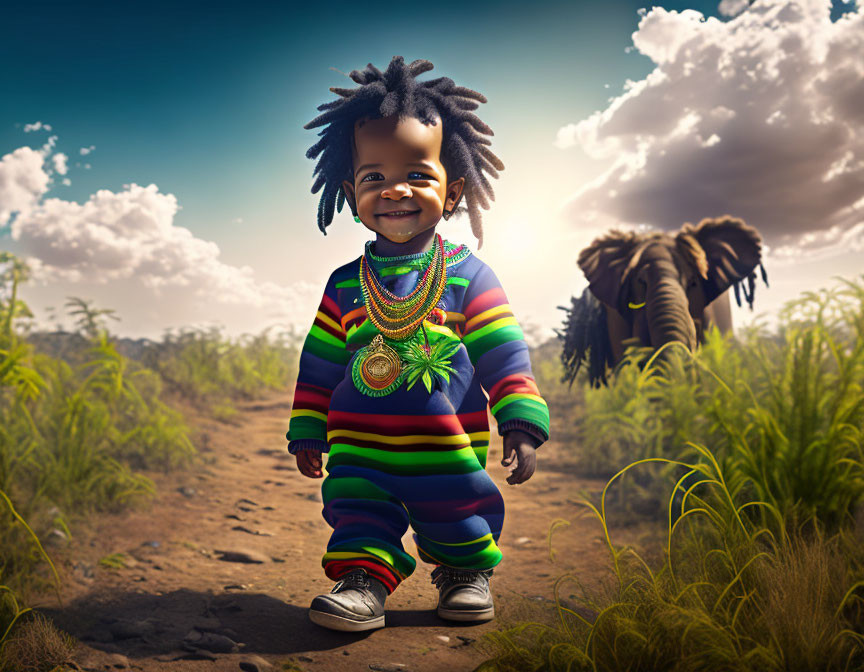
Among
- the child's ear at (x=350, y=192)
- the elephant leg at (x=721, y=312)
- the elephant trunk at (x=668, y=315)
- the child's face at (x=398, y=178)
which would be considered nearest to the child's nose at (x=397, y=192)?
the child's face at (x=398, y=178)

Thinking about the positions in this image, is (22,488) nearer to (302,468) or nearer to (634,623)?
(302,468)

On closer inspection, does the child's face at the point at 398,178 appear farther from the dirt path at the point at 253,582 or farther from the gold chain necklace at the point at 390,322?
the dirt path at the point at 253,582

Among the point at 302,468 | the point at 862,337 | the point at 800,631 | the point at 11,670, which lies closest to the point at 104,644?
the point at 11,670

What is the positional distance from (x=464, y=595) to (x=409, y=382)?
3.02 ft

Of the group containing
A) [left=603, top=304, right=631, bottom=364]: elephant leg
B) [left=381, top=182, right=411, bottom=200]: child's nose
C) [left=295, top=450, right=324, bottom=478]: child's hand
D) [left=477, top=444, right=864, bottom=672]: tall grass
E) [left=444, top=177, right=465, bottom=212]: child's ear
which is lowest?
[left=477, top=444, right=864, bottom=672]: tall grass

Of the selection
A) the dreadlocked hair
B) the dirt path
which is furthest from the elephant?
the dreadlocked hair

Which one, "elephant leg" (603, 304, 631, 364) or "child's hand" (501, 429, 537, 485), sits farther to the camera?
"elephant leg" (603, 304, 631, 364)

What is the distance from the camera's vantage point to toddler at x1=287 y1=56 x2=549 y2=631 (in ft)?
8.50

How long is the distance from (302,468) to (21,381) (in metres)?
1.59

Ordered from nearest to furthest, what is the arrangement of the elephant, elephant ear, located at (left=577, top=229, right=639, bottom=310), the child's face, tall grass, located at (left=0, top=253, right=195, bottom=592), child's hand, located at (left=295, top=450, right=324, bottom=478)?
the child's face
child's hand, located at (left=295, top=450, right=324, bottom=478)
tall grass, located at (left=0, top=253, right=195, bottom=592)
the elephant
elephant ear, located at (left=577, top=229, right=639, bottom=310)

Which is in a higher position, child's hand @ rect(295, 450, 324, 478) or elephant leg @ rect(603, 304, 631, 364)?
elephant leg @ rect(603, 304, 631, 364)

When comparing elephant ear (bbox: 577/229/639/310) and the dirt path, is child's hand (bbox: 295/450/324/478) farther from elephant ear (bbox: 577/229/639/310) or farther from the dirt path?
elephant ear (bbox: 577/229/639/310)

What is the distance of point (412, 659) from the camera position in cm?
228

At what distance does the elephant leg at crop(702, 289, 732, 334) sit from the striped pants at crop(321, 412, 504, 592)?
12.7 ft
